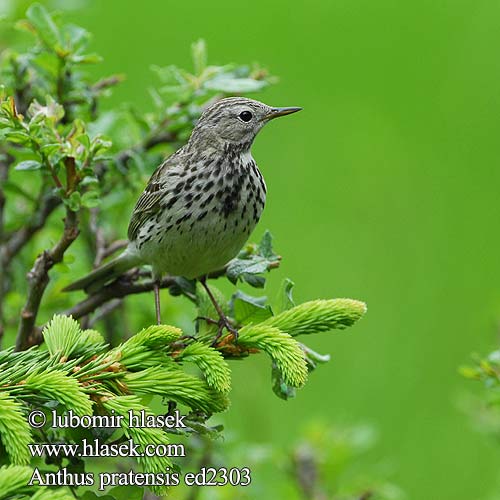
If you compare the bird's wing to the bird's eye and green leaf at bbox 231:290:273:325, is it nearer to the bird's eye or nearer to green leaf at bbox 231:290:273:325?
the bird's eye

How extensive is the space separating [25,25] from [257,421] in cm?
209

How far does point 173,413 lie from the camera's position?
2.43 metres

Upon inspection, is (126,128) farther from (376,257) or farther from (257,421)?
(376,257)

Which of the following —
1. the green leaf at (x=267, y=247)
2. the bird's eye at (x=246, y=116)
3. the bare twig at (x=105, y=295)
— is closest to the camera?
the green leaf at (x=267, y=247)

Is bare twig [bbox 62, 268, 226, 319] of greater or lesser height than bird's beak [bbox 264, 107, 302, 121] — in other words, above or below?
below

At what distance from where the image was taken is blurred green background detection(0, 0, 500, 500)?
25.0 feet

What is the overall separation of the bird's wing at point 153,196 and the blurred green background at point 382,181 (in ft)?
9.45

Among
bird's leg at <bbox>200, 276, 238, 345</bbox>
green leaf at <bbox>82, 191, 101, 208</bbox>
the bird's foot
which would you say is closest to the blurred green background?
bird's leg at <bbox>200, 276, 238, 345</bbox>

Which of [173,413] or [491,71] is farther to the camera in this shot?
[491,71]

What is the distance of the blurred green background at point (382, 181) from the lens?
762 cm

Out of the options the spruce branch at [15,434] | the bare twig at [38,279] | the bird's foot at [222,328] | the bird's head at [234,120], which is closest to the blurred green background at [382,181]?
the bird's head at [234,120]

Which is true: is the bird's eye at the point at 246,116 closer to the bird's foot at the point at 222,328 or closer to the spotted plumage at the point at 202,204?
the spotted plumage at the point at 202,204

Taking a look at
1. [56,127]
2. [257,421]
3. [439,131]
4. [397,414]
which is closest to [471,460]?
[397,414]

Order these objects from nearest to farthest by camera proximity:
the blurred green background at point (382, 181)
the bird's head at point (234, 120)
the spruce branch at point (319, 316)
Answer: the spruce branch at point (319, 316) < the bird's head at point (234, 120) < the blurred green background at point (382, 181)
